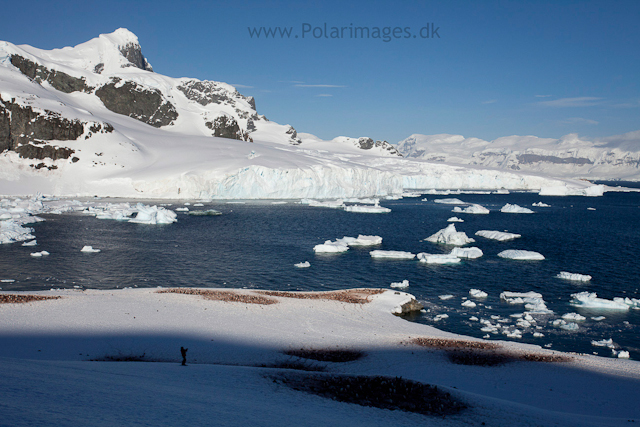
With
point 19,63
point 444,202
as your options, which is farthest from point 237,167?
point 19,63

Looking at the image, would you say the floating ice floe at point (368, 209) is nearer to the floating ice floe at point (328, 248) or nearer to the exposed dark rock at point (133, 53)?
the floating ice floe at point (328, 248)

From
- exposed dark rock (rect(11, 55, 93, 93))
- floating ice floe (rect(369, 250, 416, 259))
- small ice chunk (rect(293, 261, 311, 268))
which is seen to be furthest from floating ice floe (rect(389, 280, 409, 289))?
exposed dark rock (rect(11, 55, 93, 93))

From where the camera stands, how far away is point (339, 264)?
1276 inches

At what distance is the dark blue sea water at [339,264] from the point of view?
875 inches

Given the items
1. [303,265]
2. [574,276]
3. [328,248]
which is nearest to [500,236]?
[574,276]

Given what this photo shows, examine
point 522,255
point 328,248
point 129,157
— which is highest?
point 129,157

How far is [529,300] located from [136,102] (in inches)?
4908

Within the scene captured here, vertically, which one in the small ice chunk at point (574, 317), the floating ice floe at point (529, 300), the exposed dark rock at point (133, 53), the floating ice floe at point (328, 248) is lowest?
the small ice chunk at point (574, 317)

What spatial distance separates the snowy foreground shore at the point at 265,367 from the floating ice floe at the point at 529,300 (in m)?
6.02

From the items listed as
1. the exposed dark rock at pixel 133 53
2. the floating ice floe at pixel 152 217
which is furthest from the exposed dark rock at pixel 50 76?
the floating ice floe at pixel 152 217

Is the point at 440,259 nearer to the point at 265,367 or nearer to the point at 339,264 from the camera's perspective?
the point at 339,264

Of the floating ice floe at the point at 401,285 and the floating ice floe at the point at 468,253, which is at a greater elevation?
the floating ice floe at the point at 468,253

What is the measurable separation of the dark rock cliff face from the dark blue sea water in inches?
1498

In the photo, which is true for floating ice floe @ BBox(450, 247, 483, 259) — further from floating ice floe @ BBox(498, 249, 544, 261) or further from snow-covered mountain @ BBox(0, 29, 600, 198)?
snow-covered mountain @ BBox(0, 29, 600, 198)
